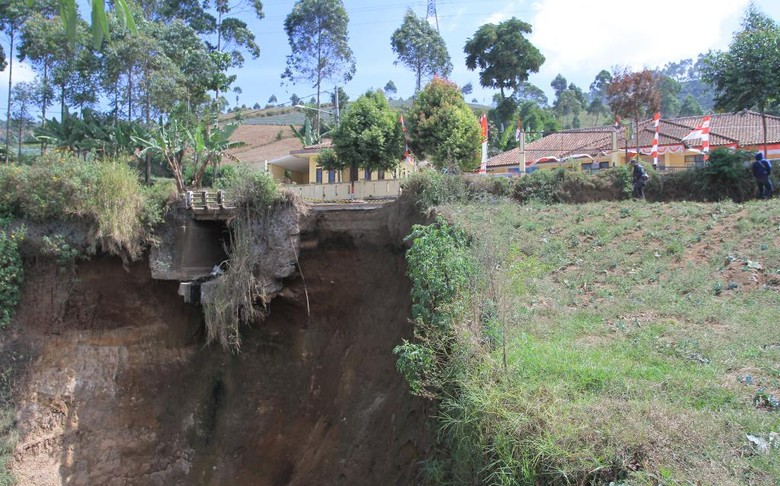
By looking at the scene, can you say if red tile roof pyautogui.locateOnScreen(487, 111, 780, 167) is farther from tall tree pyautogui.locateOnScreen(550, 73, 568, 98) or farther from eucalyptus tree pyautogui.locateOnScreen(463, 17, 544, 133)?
tall tree pyautogui.locateOnScreen(550, 73, 568, 98)

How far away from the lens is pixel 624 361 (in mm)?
6793

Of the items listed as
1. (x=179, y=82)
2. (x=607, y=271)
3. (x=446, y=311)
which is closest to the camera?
(x=446, y=311)

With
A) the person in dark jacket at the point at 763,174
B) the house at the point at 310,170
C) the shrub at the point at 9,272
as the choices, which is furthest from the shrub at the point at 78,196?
the person in dark jacket at the point at 763,174

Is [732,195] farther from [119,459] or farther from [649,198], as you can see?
[119,459]

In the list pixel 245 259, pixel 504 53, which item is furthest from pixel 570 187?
pixel 504 53

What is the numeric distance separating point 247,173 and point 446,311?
9461mm

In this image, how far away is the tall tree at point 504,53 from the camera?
119ft

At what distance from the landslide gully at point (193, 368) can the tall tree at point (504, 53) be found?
2511cm

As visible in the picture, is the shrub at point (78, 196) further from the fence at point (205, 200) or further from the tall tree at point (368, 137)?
the tall tree at point (368, 137)

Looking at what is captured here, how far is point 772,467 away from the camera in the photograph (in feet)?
14.4

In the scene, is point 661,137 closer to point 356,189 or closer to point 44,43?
point 356,189

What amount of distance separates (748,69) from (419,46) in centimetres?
2712

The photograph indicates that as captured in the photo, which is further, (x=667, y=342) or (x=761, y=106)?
(x=761, y=106)

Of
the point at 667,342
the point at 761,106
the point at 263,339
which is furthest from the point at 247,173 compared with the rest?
the point at 761,106
